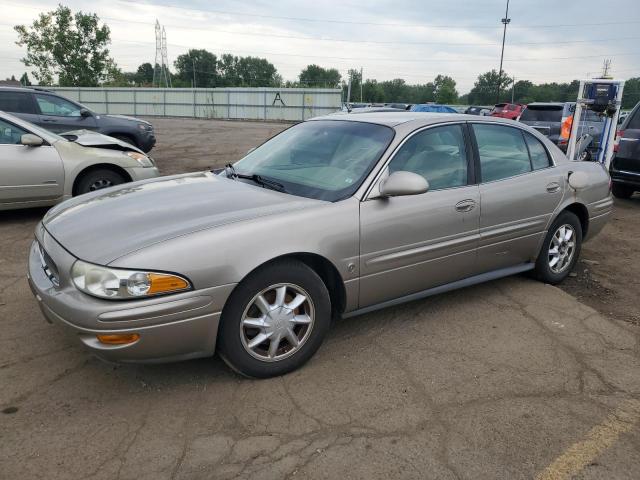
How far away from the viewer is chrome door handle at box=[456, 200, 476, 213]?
3.67 metres

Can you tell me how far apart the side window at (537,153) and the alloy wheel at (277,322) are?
8.36ft

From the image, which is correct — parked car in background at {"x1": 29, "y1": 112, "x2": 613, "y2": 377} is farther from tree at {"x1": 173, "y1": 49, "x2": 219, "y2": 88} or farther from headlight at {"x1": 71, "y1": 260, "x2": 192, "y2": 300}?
tree at {"x1": 173, "y1": 49, "x2": 219, "y2": 88}

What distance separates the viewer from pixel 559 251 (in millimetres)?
4648

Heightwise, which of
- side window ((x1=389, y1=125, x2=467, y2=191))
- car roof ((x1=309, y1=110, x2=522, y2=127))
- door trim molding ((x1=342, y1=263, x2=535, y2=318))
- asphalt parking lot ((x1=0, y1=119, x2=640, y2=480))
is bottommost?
asphalt parking lot ((x1=0, y1=119, x2=640, y2=480))

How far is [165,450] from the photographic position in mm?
2402

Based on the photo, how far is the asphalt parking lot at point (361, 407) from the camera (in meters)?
2.34

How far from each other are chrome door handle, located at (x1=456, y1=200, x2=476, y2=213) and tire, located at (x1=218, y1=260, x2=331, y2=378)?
1.26m

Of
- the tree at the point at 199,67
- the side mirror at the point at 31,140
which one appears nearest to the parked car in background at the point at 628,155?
the side mirror at the point at 31,140

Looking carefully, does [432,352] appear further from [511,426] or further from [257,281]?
[257,281]

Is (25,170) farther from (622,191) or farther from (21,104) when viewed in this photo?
(622,191)

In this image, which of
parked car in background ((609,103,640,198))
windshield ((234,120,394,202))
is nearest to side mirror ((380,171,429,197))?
windshield ((234,120,394,202))

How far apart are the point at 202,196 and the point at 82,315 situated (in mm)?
1116

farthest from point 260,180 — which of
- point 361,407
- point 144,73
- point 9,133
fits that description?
point 144,73

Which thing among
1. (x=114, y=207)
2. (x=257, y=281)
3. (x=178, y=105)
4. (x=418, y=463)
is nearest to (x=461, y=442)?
(x=418, y=463)
